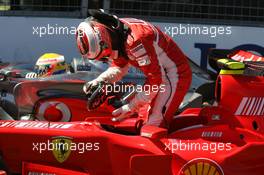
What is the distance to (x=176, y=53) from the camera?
4594 millimetres

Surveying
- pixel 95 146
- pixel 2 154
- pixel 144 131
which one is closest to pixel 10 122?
pixel 2 154

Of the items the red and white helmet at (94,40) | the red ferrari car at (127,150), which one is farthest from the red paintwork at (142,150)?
the red and white helmet at (94,40)

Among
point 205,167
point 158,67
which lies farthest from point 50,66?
point 205,167

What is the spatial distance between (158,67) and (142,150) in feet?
1.99

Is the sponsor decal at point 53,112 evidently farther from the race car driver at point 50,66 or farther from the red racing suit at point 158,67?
the race car driver at point 50,66

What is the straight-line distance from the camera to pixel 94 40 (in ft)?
14.5

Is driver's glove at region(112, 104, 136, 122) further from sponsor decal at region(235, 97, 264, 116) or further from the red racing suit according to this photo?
sponsor decal at region(235, 97, 264, 116)

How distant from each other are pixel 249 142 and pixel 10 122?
1.73 meters

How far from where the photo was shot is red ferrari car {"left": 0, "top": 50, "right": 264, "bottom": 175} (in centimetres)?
426

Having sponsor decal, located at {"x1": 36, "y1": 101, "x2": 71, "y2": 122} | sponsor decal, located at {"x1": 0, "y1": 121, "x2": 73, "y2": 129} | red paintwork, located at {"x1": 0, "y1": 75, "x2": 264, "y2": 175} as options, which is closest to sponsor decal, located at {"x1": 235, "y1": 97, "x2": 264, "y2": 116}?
red paintwork, located at {"x1": 0, "y1": 75, "x2": 264, "y2": 175}

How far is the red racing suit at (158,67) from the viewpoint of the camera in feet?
14.4

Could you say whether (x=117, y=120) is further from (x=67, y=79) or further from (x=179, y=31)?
(x=179, y=31)

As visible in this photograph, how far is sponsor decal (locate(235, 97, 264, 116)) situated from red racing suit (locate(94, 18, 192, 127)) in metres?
0.43

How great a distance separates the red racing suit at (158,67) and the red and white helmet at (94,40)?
6.0 inches
